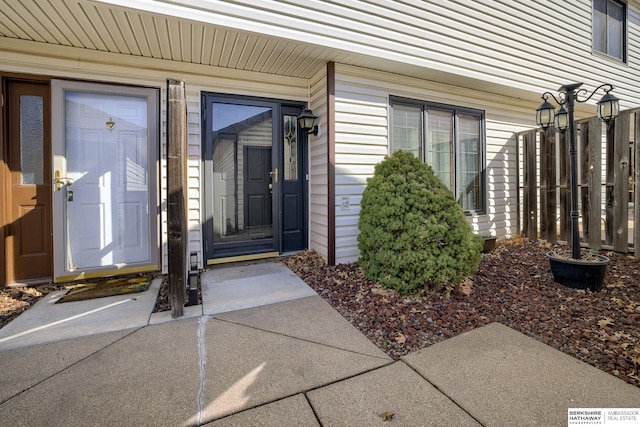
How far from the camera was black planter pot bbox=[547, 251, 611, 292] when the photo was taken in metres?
2.92

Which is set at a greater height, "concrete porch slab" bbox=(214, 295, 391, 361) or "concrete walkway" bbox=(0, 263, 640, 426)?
"concrete porch slab" bbox=(214, 295, 391, 361)

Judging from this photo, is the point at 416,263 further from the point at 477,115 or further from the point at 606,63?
the point at 606,63

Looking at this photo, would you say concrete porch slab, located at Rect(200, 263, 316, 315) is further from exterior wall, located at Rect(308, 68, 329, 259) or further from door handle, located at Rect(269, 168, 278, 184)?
door handle, located at Rect(269, 168, 278, 184)

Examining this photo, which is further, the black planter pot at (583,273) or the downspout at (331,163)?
the downspout at (331,163)

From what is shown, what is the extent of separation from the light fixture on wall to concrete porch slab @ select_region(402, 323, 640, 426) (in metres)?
3.08

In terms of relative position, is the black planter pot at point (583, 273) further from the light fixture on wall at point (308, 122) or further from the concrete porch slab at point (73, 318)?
the concrete porch slab at point (73, 318)

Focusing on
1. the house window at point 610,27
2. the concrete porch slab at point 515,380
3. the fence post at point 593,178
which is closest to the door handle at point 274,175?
the concrete porch slab at point 515,380

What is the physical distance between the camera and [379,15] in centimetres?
360

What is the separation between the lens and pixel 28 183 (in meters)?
3.29

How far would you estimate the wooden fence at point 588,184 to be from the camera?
394 centimetres

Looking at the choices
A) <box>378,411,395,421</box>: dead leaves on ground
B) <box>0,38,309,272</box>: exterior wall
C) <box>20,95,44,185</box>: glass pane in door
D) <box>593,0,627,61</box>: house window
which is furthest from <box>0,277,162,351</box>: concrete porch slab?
<box>593,0,627,61</box>: house window

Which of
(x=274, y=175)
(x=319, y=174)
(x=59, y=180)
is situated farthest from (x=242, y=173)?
(x=59, y=180)

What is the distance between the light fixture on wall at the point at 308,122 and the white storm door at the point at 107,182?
1.86 metres

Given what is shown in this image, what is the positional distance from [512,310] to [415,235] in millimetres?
1004
